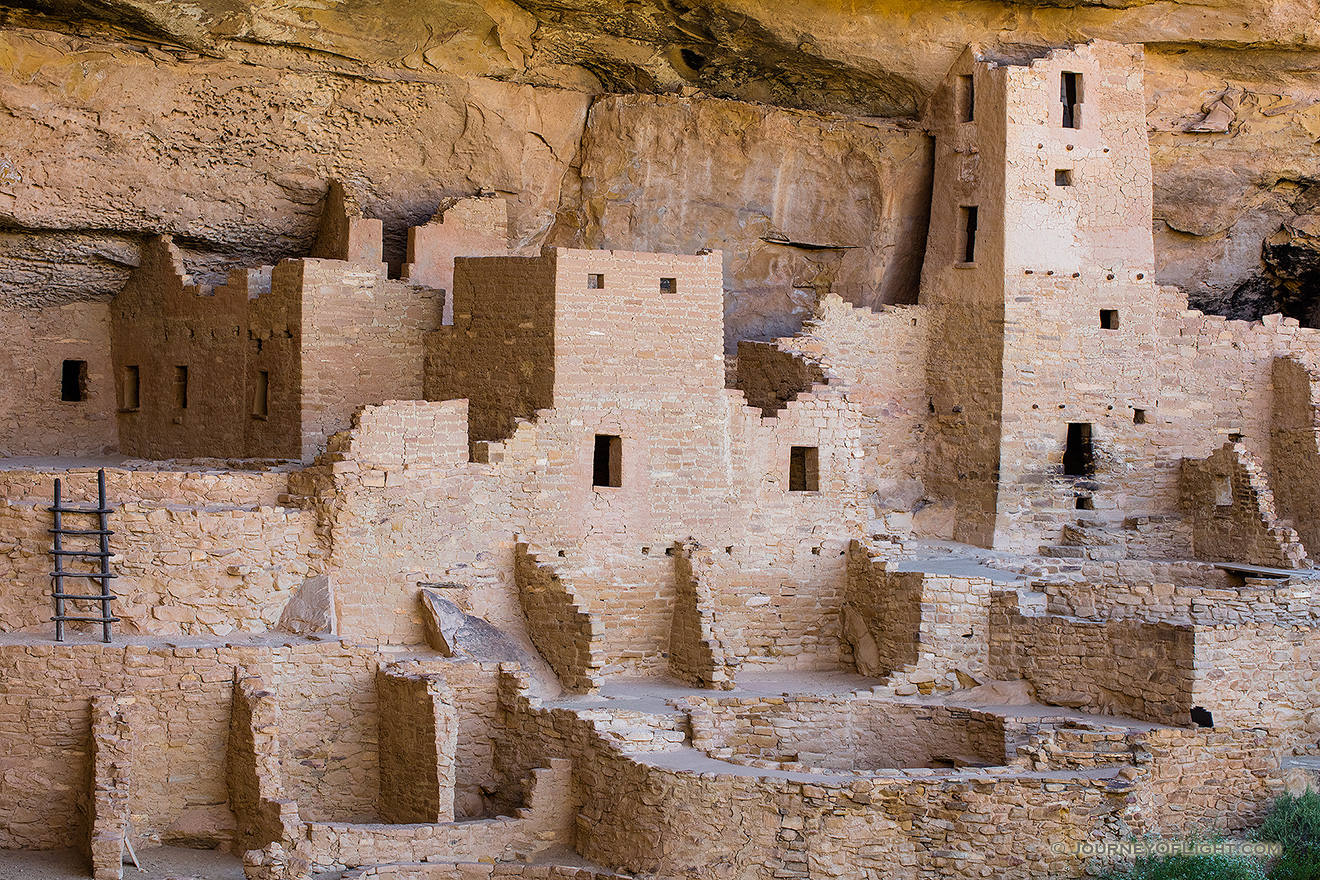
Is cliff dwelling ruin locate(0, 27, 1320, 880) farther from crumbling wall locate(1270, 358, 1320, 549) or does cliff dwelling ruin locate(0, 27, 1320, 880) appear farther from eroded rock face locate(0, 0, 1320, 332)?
eroded rock face locate(0, 0, 1320, 332)

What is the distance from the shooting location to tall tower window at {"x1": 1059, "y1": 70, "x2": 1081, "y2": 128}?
24.0m

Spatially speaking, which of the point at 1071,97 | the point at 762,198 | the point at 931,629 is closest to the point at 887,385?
the point at 762,198

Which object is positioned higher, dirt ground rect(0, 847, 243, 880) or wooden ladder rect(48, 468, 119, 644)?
wooden ladder rect(48, 468, 119, 644)

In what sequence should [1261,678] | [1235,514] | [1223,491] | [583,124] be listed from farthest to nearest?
1. [583,124]
2. [1223,491]
3. [1235,514]
4. [1261,678]

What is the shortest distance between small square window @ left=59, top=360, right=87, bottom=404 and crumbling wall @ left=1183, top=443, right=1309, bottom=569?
47.0 ft

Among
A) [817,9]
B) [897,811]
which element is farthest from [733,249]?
[897,811]

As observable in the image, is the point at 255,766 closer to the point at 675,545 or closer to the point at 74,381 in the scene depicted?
the point at 675,545

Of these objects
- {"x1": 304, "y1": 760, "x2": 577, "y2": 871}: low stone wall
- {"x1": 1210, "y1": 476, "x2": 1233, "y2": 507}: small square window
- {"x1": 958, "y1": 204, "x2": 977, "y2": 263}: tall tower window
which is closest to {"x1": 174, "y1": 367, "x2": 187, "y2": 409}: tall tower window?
{"x1": 304, "y1": 760, "x2": 577, "y2": 871}: low stone wall

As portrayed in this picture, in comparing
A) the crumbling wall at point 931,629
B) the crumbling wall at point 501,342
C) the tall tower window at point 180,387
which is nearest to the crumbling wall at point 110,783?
the crumbling wall at point 501,342

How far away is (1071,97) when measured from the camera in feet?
79.3

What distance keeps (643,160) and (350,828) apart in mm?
10860

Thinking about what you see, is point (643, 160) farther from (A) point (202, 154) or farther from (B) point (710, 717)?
(B) point (710, 717)

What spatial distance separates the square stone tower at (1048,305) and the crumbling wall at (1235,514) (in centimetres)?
53

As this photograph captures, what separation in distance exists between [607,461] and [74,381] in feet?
28.7
